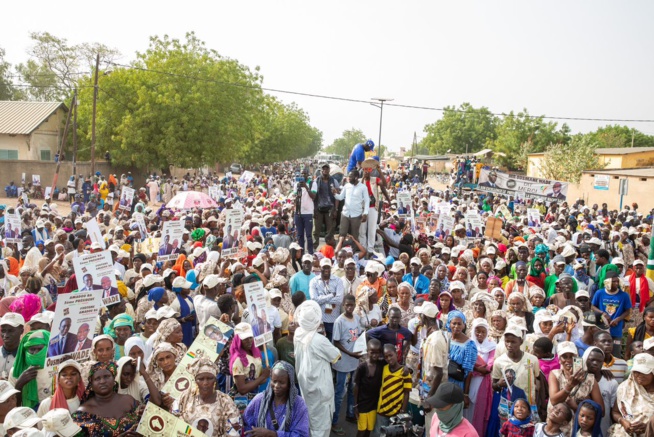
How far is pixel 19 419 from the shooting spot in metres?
3.78

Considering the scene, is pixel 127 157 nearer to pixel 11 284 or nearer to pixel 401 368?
pixel 11 284

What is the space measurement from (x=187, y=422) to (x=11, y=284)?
512 centimetres

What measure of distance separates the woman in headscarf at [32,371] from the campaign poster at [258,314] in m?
1.84

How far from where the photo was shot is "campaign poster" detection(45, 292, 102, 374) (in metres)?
5.09

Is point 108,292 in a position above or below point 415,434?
above

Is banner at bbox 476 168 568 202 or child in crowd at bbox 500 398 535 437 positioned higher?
banner at bbox 476 168 568 202

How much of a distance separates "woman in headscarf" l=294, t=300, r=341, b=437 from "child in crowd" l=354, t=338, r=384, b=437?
352 millimetres

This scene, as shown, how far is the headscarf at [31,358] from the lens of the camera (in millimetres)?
4855

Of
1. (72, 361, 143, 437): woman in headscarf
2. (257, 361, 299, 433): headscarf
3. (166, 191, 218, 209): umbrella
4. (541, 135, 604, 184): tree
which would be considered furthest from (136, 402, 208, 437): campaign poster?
(541, 135, 604, 184): tree

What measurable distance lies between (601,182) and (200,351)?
28426 millimetres

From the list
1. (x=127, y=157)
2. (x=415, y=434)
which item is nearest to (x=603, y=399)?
(x=415, y=434)

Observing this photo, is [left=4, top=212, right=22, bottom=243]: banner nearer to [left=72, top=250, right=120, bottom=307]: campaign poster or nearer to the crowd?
the crowd

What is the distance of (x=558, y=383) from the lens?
16.5 ft

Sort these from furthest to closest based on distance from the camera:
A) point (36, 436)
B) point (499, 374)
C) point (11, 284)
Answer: point (11, 284) → point (499, 374) → point (36, 436)
